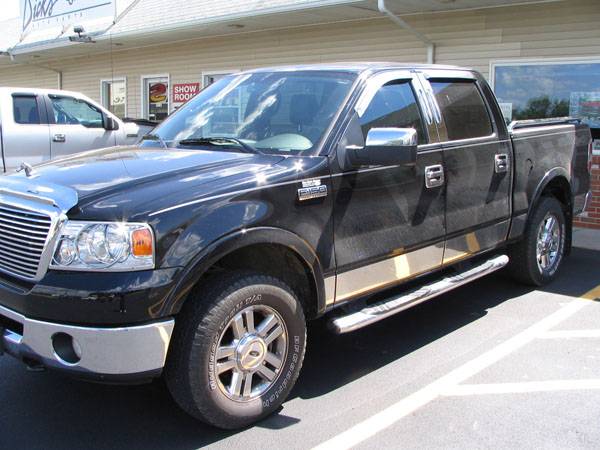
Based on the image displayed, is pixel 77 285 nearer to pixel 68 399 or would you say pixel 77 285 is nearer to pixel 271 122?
pixel 68 399

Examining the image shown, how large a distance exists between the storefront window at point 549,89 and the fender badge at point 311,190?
255 inches

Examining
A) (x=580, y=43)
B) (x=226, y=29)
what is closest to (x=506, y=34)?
(x=580, y=43)

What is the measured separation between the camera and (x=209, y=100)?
14.7 feet

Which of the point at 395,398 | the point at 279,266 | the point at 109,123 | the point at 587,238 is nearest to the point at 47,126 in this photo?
the point at 109,123

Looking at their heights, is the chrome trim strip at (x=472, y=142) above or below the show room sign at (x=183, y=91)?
below

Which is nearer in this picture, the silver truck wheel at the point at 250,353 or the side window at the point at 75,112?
the silver truck wheel at the point at 250,353

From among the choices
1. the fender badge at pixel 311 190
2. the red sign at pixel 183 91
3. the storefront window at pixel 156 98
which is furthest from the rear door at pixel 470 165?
the storefront window at pixel 156 98

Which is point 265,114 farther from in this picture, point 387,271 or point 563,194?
point 563,194

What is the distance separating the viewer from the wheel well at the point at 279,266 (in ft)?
10.8

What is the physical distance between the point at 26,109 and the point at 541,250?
7.73m

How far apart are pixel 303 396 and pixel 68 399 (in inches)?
54.7

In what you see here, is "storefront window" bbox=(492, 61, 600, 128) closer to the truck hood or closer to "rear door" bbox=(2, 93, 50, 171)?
the truck hood

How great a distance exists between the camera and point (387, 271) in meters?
3.98

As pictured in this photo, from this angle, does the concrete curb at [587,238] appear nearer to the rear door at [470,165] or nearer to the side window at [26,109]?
the rear door at [470,165]
